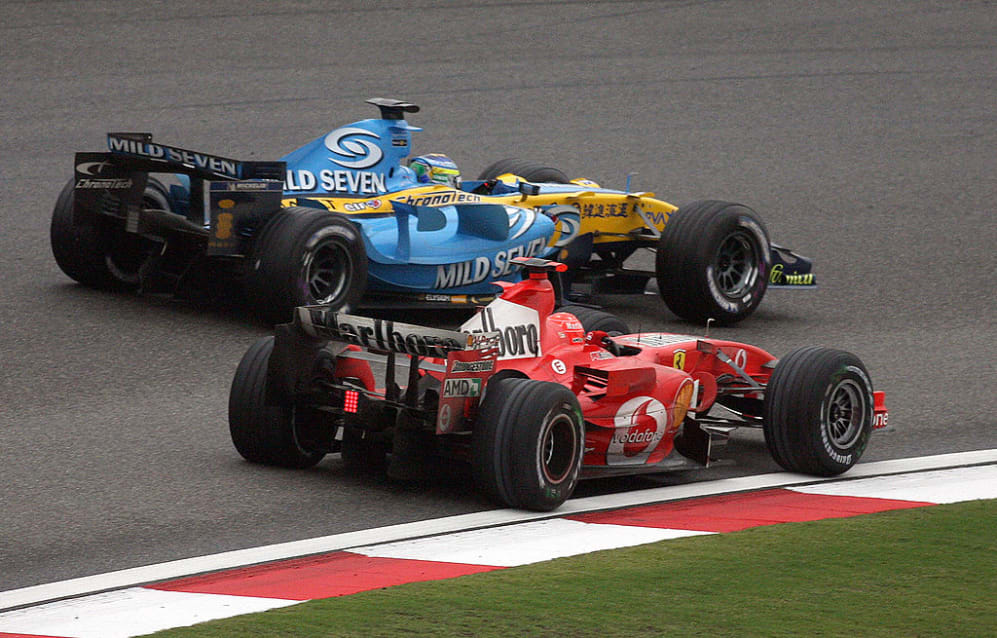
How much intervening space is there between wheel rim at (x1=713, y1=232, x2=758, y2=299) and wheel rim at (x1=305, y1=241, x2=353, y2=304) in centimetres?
292

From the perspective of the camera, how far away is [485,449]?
23.6 ft

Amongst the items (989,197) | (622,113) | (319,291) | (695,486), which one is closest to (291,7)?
(622,113)

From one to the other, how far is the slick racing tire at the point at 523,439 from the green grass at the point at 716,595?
670 mm

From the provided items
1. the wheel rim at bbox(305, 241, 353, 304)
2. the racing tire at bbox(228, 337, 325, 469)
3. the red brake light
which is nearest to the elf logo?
the red brake light

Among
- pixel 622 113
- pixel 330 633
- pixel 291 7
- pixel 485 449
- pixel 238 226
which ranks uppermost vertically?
pixel 291 7

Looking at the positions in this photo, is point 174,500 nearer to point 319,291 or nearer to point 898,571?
point 898,571

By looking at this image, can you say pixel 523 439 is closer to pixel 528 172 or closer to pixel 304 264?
pixel 304 264

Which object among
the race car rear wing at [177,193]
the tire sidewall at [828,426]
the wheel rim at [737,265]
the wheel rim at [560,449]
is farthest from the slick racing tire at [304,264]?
the tire sidewall at [828,426]

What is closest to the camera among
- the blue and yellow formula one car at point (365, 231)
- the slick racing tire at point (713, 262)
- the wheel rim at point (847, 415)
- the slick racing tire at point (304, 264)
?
the wheel rim at point (847, 415)

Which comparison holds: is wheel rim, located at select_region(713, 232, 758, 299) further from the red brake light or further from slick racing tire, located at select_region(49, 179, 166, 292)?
the red brake light

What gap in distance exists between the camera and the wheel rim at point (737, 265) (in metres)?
12.7

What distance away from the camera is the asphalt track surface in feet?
25.5

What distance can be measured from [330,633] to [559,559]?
1334mm

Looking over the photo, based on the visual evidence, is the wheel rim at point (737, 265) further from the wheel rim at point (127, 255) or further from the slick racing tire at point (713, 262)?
the wheel rim at point (127, 255)
